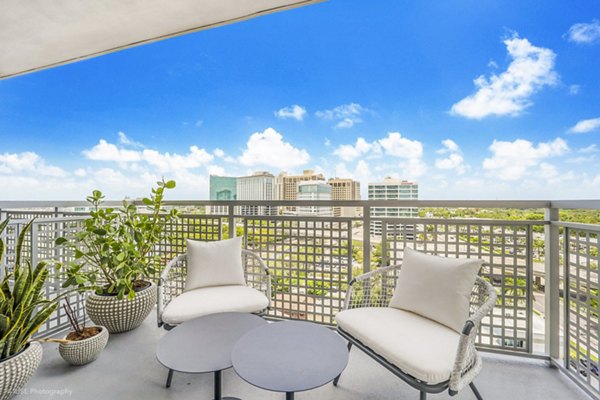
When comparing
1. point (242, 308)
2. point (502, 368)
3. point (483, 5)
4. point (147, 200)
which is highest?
point (483, 5)

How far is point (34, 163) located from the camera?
221 inches

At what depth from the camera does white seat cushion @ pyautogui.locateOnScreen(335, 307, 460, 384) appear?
1.14 meters

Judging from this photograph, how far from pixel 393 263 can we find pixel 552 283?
1085 millimetres

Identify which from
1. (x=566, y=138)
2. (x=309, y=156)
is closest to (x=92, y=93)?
(x=309, y=156)

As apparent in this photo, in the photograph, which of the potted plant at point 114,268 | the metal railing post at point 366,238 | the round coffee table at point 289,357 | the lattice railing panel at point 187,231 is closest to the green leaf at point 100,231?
the potted plant at point 114,268

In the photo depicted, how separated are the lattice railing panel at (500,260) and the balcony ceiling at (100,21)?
2.24m

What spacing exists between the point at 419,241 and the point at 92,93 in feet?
23.2

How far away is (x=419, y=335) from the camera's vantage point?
4.46 feet

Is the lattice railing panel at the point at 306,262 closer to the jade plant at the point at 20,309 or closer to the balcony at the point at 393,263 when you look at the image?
the balcony at the point at 393,263

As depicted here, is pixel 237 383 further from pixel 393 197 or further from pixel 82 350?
pixel 393 197

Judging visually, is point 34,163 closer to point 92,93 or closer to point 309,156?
point 92,93

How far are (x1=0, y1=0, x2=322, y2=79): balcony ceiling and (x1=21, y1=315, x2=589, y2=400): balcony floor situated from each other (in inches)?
109

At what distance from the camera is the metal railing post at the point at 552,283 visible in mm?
1807

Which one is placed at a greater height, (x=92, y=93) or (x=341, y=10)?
(x=341, y=10)
